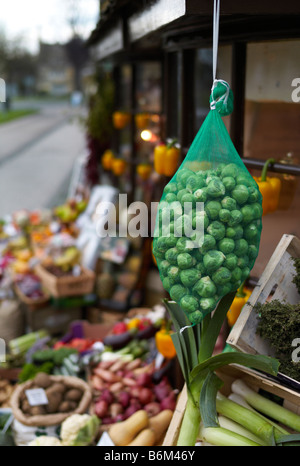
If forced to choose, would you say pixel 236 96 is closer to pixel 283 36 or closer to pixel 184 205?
pixel 283 36

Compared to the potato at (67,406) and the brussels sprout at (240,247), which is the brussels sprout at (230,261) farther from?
the potato at (67,406)

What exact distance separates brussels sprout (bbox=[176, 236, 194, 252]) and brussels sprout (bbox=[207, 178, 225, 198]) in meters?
0.20

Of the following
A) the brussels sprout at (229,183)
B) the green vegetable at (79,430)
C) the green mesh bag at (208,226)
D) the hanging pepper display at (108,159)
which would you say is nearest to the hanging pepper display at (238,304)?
the green mesh bag at (208,226)

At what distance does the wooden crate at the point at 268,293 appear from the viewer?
6.86ft

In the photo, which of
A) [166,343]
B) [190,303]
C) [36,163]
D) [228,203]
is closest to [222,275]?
[190,303]

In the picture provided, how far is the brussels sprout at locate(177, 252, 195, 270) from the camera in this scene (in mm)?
1848

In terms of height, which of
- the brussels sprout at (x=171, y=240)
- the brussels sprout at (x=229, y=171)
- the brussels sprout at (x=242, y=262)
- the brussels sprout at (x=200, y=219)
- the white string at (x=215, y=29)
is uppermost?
the white string at (x=215, y=29)

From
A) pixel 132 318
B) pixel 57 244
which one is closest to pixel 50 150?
pixel 57 244

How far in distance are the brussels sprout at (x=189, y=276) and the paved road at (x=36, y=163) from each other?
645 cm

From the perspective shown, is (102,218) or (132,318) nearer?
(132,318)

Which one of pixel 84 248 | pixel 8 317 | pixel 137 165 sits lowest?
pixel 8 317

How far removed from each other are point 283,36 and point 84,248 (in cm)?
431

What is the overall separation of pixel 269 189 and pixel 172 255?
97 centimetres
